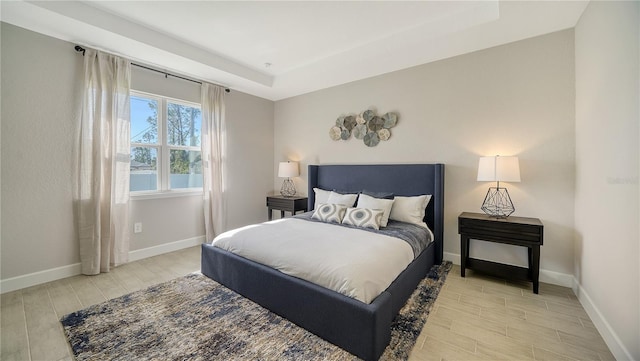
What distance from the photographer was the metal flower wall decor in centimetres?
366

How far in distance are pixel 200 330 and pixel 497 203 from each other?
3242mm

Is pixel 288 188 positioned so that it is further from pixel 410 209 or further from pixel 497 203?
pixel 497 203

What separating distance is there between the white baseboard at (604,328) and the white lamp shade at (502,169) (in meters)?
1.12

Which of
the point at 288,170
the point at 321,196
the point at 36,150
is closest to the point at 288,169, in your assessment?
the point at 288,170

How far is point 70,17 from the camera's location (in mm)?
2316

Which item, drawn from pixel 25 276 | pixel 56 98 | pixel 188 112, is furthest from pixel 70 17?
pixel 25 276

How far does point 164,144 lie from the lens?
11.9 feet

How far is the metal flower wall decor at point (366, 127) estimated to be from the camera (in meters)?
3.66

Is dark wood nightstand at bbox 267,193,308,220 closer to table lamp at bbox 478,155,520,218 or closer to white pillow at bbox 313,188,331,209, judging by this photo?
white pillow at bbox 313,188,331,209

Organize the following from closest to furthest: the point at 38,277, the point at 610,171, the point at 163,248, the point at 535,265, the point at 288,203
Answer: the point at 610,171 → the point at 535,265 → the point at 38,277 → the point at 163,248 → the point at 288,203

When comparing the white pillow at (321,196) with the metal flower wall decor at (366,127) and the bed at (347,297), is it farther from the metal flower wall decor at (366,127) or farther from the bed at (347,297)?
the metal flower wall decor at (366,127)

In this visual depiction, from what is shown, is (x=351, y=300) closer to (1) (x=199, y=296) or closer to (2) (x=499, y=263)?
(1) (x=199, y=296)

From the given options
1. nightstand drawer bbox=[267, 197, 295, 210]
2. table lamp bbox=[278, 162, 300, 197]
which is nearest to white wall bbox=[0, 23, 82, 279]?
nightstand drawer bbox=[267, 197, 295, 210]

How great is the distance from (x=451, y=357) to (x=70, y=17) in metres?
4.15
